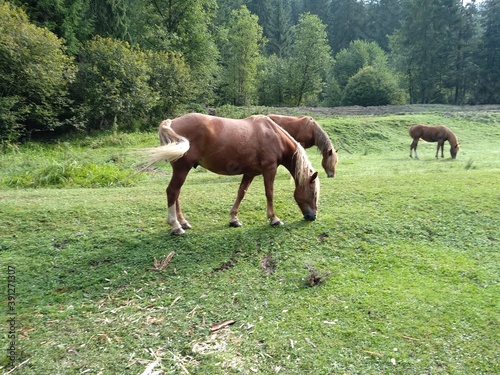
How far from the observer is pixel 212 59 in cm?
3206

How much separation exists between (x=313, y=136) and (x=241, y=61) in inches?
1224

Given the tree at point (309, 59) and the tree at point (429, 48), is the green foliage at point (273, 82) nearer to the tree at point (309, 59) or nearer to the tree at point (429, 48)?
the tree at point (309, 59)

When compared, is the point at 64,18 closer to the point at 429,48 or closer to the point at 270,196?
the point at 270,196

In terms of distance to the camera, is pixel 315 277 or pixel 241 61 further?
pixel 241 61

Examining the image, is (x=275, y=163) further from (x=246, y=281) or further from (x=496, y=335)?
(x=496, y=335)

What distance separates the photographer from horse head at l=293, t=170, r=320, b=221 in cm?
585

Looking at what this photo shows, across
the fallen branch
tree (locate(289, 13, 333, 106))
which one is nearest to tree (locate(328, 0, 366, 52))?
tree (locate(289, 13, 333, 106))

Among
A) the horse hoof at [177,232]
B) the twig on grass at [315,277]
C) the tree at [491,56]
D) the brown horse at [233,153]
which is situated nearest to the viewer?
the twig on grass at [315,277]

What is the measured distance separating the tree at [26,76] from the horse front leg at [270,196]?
44.9 ft

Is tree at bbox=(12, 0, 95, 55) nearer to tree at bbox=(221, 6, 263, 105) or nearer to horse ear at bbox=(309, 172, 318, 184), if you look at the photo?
tree at bbox=(221, 6, 263, 105)

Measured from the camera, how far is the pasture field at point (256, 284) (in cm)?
335

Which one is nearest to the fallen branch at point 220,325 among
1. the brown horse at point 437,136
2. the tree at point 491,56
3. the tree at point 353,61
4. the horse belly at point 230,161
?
the horse belly at point 230,161

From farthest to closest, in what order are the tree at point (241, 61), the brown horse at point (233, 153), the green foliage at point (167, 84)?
the tree at point (241, 61), the green foliage at point (167, 84), the brown horse at point (233, 153)

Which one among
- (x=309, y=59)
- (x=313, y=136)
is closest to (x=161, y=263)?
(x=313, y=136)
